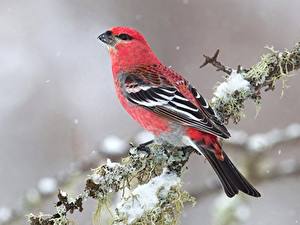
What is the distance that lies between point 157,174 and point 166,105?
0.74 metres

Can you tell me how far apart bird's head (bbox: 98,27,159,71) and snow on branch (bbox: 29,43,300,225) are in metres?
Answer: 1.01

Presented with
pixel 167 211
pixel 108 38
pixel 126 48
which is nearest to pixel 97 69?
pixel 108 38

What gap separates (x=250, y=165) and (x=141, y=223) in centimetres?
211

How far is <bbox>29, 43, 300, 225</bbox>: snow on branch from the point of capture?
11.3 ft

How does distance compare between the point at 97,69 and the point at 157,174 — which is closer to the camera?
the point at 157,174

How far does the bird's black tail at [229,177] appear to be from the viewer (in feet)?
13.0

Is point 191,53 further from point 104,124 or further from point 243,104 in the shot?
point 243,104

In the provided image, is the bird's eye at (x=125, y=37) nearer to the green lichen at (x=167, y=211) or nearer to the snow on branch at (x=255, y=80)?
the snow on branch at (x=255, y=80)

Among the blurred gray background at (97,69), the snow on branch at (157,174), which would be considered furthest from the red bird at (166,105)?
the blurred gray background at (97,69)

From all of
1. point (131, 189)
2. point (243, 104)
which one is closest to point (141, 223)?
point (131, 189)

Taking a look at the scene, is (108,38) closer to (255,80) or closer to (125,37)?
(125,37)

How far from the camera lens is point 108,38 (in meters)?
5.25

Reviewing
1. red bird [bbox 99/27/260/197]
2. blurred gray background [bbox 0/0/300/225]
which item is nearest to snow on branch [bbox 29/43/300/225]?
red bird [bbox 99/27/260/197]

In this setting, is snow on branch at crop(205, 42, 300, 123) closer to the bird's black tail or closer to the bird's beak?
the bird's black tail
